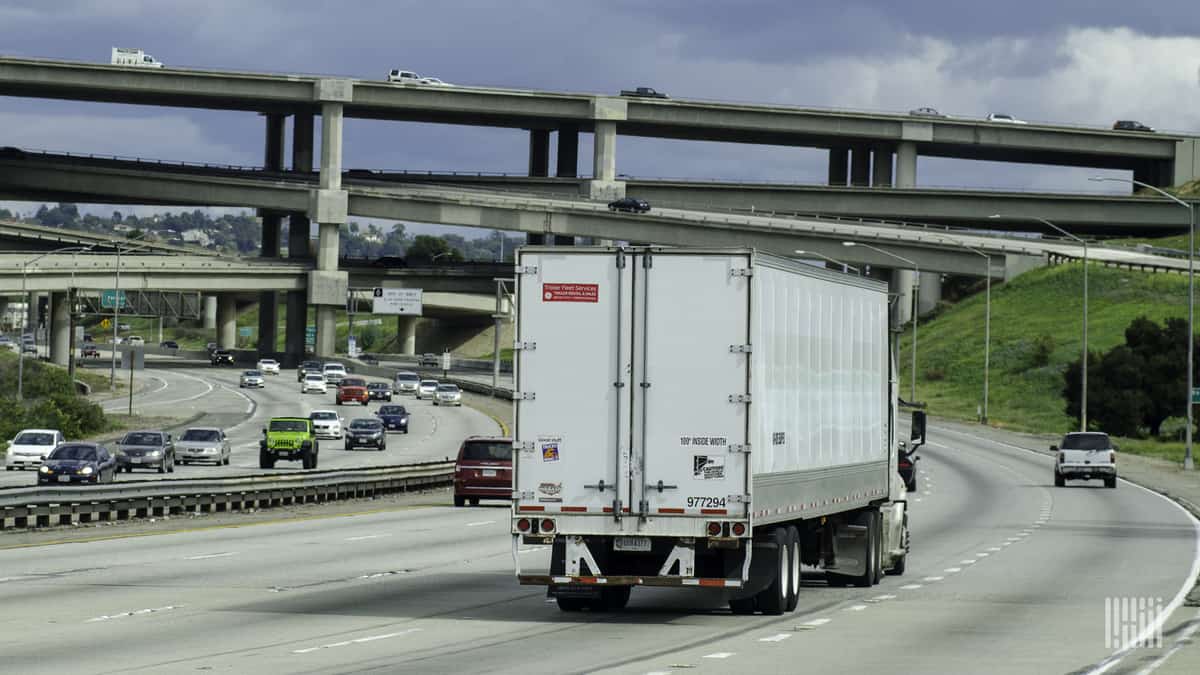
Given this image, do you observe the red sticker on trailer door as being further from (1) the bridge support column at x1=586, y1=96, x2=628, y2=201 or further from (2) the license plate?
(1) the bridge support column at x1=586, y1=96, x2=628, y2=201

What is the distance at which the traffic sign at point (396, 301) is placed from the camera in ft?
527

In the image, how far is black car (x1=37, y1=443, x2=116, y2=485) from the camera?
162 feet

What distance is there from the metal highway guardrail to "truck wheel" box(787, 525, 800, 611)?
17370 millimetres

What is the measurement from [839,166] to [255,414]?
85.7 metres

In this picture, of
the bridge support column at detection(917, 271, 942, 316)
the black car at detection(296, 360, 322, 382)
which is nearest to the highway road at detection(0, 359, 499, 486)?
the black car at detection(296, 360, 322, 382)

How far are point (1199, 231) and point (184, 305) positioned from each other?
86358 millimetres

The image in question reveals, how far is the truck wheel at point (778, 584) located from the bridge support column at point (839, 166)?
15465 cm

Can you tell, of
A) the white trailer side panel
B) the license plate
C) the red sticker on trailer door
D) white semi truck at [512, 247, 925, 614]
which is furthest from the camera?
the white trailer side panel

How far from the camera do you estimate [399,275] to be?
164 meters

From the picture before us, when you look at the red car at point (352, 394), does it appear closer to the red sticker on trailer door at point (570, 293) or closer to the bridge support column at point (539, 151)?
the bridge support column at point (539, 151)

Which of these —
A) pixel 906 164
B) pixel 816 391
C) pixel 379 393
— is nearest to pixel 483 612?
pixel 816 391

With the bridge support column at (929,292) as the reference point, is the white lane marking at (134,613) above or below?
below

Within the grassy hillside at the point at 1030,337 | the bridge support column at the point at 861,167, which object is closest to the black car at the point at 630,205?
the grassy hillside at the point at 1030,337

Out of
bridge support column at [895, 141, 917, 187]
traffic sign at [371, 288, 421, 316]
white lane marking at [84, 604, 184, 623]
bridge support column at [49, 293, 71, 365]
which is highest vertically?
bridge support column at [895, 141, 917, 187]
